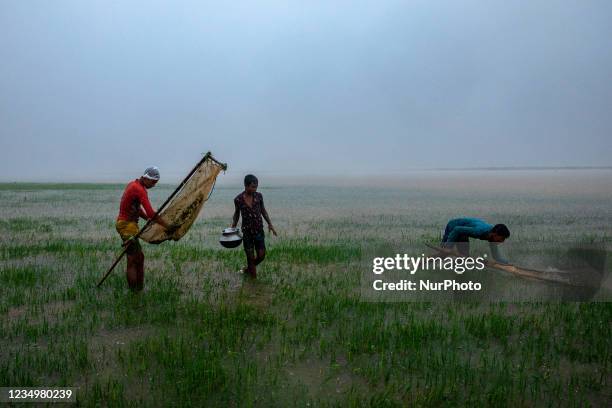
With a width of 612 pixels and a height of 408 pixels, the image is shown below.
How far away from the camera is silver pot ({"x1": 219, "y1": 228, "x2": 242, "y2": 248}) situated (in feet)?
20.6

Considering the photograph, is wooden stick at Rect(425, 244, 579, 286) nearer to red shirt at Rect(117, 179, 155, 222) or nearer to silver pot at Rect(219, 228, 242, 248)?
silver pot at Rect(219, 228, 242, 248)

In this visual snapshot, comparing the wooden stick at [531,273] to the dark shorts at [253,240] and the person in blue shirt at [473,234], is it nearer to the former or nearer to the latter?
the person in blue shirt at [473,234]

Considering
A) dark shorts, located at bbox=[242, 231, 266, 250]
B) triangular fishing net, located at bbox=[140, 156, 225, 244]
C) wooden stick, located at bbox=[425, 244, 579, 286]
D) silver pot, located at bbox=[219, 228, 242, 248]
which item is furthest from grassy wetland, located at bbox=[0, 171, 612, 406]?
triangular fishing net, located at bbox=[140, 156, 225, 244]

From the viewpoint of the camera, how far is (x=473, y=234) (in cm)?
669

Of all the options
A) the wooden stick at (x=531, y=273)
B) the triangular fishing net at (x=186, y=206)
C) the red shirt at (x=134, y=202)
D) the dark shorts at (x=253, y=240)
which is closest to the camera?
the red shirt at (x=134, y=202)

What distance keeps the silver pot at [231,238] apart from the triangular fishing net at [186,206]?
0.55m

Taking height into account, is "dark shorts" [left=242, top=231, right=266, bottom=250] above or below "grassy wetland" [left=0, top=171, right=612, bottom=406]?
above

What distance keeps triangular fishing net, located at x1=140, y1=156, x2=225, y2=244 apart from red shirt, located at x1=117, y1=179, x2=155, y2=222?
27cm

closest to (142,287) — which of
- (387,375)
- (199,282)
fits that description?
(199,282)

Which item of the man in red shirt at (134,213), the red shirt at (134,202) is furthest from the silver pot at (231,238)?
the red shirt at (134,202)

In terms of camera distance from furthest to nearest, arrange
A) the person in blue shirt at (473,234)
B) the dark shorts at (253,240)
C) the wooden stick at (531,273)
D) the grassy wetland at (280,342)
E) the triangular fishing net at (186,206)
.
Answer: the dark shorts at (253,240) → the person in blue shirt at (473,234) → the triangular fishing net at (186,206) → the wooden stick at (531,273) → the grassy wetland at (280,342)

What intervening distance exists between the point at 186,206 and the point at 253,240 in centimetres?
127

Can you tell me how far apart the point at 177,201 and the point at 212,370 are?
10.1 ft

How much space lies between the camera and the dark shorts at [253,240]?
671 cm
